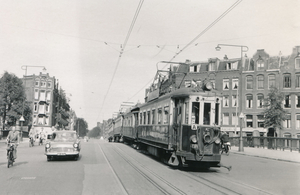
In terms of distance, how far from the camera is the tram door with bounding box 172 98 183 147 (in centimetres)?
1188

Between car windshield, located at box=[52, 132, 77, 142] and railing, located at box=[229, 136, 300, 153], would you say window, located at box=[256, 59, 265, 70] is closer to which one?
railing, located at box=[229, 136, 300, 153]

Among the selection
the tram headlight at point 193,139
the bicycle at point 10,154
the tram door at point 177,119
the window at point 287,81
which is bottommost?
the bicycle at point 10,154

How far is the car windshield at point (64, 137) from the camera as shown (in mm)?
14977

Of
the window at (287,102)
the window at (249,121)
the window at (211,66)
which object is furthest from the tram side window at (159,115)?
the window at (211,66)

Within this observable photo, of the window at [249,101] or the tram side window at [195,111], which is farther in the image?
the window at [249,101]

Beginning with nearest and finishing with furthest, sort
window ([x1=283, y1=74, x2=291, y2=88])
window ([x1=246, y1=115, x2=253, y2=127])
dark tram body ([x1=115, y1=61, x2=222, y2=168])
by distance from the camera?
dark tram body ([x1=115, y1=61, x2=222, y2=168]), window ([x1=283, y1=74, x2=291, y2=88]), window ([x1=246, y1=115, x2=253, y2=127])

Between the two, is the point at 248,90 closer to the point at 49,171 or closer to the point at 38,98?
the point at 49,171

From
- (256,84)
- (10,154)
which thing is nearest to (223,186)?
(10,154)

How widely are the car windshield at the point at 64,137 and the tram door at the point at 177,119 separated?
5.67m

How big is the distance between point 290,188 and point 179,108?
5.19 m

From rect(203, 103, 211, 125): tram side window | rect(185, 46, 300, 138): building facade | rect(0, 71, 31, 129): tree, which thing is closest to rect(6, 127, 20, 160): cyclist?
rect(203, 103, 211, 125): tram side window

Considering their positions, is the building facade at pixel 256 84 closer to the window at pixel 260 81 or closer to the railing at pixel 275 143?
the window at pixel 260 81

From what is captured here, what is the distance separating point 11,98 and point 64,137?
39.5m

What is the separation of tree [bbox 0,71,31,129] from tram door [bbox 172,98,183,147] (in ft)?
137
